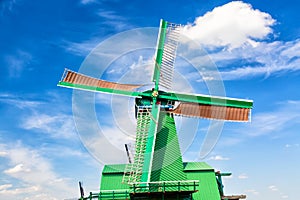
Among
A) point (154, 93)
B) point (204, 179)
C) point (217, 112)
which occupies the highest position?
point (154, 93)

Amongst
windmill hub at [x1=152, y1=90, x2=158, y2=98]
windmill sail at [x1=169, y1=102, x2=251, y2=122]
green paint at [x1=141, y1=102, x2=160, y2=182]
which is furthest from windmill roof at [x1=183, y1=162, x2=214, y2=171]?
windmill hub at [x1=152, y1=90, x2=158, y2=98]

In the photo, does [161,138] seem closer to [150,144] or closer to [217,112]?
[150,144]

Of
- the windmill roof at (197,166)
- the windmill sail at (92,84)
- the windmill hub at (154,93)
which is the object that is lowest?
the windmill roof at (197,166)

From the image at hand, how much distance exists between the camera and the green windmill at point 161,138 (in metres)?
21.9

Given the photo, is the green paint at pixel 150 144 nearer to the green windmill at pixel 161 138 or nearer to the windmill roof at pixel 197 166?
the green windmill at pixel 161 138

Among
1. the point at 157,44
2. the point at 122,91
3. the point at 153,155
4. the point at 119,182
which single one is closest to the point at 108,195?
the point at 119,182

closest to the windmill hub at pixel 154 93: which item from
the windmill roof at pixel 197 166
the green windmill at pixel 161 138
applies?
the green windmill at pixel 161 138

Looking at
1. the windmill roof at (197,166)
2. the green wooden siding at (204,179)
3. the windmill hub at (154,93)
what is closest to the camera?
the windmill hub at (154,93)

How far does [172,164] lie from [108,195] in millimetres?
5999

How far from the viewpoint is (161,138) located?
76.0 feet

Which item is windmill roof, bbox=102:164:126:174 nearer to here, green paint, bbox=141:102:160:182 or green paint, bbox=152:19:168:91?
green paint, bbox=141:102:160:182

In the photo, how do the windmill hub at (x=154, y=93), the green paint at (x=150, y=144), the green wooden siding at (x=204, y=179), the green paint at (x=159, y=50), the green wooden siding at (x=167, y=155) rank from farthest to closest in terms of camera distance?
the green wooden siding at (x=204, y=179)
the green paint at (x=159, y=50)
the windmill hub at (x=154, y=93)
the green wooden siding at (x=167, y=155)
the green paint at (x=150, y=144)

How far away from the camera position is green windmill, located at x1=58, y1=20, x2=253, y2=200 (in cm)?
2188

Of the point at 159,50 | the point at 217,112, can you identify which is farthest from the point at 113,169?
the point at 159,50
